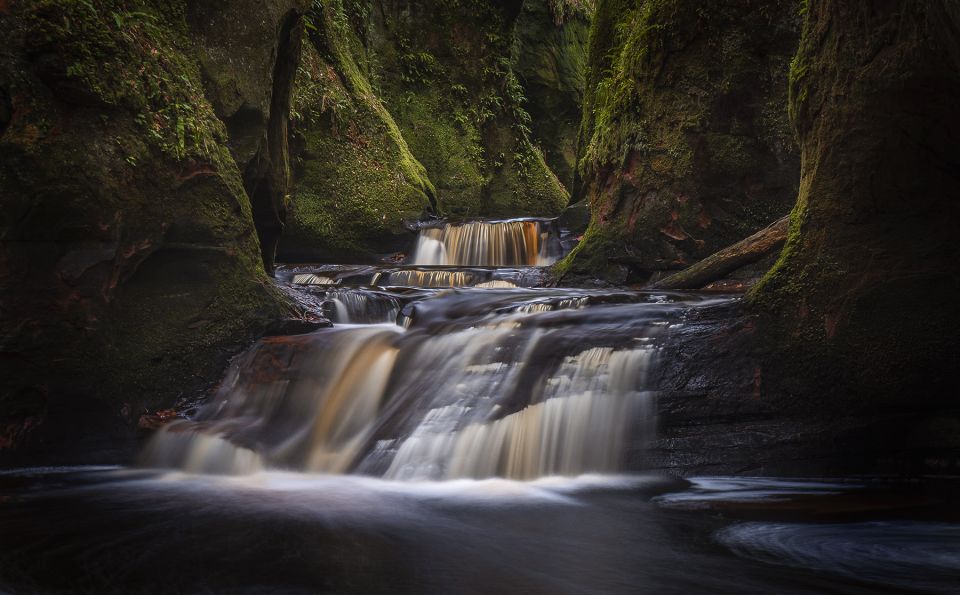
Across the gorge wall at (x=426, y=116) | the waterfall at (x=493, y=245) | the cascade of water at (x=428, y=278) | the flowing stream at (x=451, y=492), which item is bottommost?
the flowing stream at (x=451, y=492)

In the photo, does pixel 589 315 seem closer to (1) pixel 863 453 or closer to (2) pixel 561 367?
(2) pixel 561 367

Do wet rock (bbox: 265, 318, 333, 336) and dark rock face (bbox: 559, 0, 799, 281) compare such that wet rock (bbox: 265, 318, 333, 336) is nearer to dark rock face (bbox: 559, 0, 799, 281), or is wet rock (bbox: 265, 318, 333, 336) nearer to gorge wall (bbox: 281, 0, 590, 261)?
dark rock face (bbox: 559, 0, 799, 281)

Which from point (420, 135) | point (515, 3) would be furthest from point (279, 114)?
point (515, 3)

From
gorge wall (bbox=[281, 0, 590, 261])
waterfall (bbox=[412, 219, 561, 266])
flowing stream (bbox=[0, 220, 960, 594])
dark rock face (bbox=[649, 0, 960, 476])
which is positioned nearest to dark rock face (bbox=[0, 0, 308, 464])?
flowing stream (bbox=[0, 220, 960, 594])

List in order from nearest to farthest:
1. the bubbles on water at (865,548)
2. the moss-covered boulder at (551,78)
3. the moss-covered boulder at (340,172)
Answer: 1. the bubbles on water at (865,548)
2. the moss-covered boulder at (340,172)
3. the moss-covered boulder at (551,78)

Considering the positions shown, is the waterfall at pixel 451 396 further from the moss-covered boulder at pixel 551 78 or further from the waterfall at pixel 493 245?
the moss-covered boulder at pixel 551 78

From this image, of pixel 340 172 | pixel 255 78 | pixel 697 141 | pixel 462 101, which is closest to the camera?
pixel 255 78

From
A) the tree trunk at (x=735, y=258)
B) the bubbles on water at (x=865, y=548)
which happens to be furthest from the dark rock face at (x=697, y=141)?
the bubbles on water at (x=865, y=548)

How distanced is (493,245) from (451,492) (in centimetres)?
816

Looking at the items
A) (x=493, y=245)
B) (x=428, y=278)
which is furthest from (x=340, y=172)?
(x=428, y=278)

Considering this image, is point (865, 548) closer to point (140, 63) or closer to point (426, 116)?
point (140, 63)

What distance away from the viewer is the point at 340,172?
1327cm

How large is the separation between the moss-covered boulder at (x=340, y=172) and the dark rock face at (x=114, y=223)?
19.1ft

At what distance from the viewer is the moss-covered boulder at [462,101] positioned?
18.7 meters
